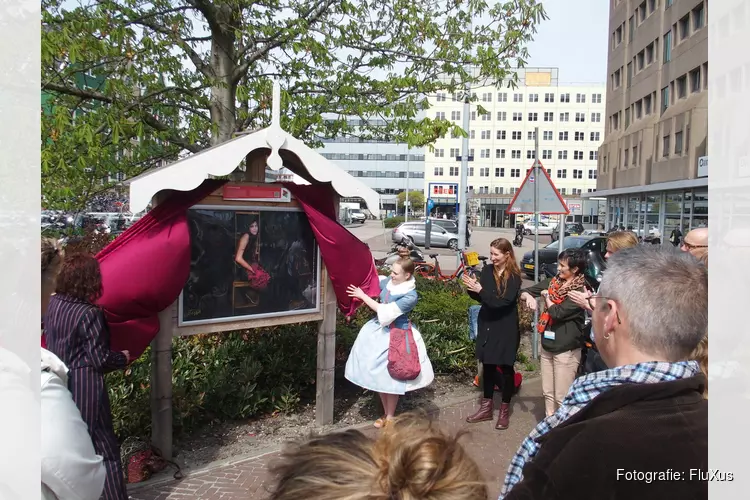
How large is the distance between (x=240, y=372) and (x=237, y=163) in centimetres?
224

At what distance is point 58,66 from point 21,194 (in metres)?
5.02

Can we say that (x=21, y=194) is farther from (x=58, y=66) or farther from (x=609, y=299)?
(x=58, y=66)

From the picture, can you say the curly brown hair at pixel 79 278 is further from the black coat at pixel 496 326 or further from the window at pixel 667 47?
the window at pixel 667 47

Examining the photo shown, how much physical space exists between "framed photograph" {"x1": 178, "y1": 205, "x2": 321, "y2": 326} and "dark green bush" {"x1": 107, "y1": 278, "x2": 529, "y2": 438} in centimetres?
98

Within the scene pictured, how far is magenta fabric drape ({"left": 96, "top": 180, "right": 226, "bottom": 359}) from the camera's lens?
12.4 feet

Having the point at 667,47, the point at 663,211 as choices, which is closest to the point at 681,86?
the point at 667,47

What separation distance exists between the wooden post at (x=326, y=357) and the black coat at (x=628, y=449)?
365 cm

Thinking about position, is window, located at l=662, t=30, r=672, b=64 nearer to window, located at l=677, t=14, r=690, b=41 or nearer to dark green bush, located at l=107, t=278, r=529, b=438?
window, located at l=677, t=14, r=690, b=41

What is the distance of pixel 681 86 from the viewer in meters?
30.0

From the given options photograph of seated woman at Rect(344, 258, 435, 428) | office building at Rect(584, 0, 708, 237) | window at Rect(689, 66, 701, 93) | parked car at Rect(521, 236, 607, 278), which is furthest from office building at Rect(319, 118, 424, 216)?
photograph of seated woman at Rect(344, 258, 435, 428)

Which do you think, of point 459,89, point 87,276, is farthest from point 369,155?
point 87,276

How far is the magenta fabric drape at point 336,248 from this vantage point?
482 centimetres

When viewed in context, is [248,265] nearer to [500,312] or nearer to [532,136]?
[500,312]

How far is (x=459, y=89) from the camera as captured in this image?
815 cm
